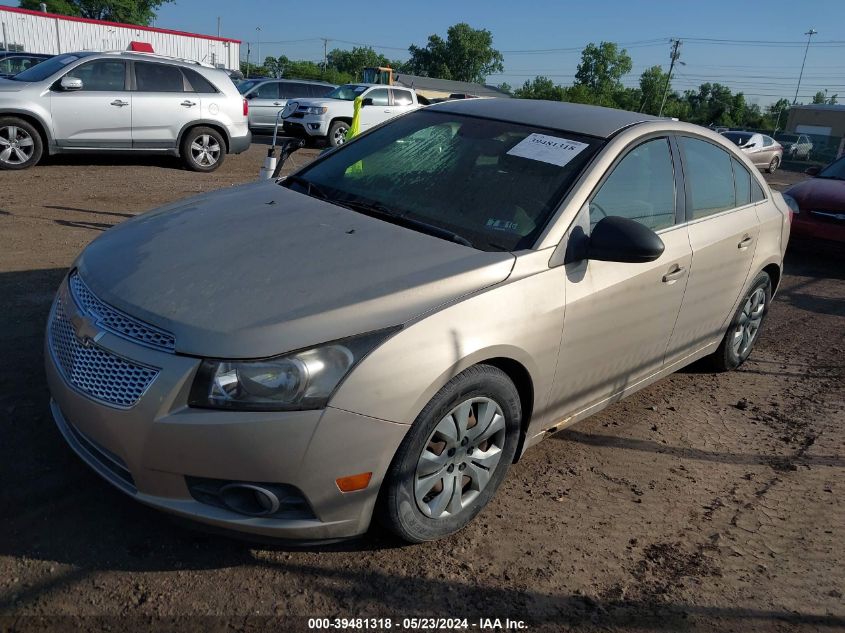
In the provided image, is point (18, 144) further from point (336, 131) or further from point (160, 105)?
point (336, 131)

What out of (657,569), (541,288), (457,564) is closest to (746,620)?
(657,569)

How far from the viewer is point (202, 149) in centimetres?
1155

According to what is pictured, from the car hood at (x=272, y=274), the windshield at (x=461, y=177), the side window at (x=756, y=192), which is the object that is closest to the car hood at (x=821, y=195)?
the side window at (x=756, y=192)

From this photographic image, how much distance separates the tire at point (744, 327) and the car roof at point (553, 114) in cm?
145

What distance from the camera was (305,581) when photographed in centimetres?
262

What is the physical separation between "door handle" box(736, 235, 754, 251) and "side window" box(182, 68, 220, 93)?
9260 millimetres

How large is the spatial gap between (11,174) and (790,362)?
9549 mm

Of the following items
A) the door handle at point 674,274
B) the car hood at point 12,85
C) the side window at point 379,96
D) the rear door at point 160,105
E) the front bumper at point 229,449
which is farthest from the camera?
the side window at point 379,96

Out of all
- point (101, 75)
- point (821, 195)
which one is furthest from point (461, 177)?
point (101, 75)

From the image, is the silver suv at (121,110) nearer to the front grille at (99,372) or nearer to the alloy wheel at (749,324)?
the front grille at (99,372)

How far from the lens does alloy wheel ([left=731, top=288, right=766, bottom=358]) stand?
4.83 m

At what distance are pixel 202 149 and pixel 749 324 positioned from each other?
9.18m

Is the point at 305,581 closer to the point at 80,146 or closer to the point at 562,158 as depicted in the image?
the point at 562,158

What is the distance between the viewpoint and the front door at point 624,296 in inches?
125
